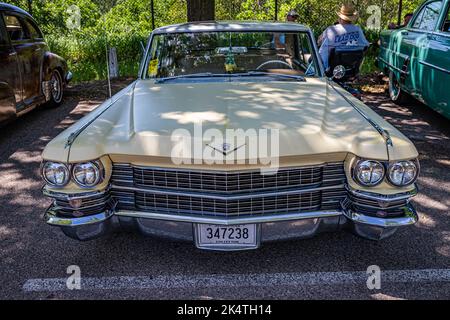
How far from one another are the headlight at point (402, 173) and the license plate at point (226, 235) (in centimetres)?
93

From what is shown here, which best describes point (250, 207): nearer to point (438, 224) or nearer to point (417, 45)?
point (438, 224)

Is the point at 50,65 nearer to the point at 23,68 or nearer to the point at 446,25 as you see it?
the point at 23,68

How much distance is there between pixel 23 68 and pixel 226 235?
540 cm

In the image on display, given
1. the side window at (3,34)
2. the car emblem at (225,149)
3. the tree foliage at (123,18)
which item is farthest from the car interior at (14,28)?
the car emblem at (225,149)

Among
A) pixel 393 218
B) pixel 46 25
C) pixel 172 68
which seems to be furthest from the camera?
pixel 46 25

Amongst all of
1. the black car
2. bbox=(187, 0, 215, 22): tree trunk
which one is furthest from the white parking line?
bbox=(187, 0, 215, 22): tree trunk

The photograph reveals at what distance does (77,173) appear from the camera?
9.05 feet

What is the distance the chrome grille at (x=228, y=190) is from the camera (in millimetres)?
2732

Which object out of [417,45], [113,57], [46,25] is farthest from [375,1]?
[113,57]

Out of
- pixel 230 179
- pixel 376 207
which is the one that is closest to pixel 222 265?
pixel 230 179

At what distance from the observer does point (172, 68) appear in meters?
4.22

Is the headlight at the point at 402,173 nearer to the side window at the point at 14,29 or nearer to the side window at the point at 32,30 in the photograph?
the side window at the point at 14,29

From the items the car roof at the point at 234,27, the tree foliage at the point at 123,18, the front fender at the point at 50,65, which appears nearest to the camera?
the car roof at the point at 234,27
